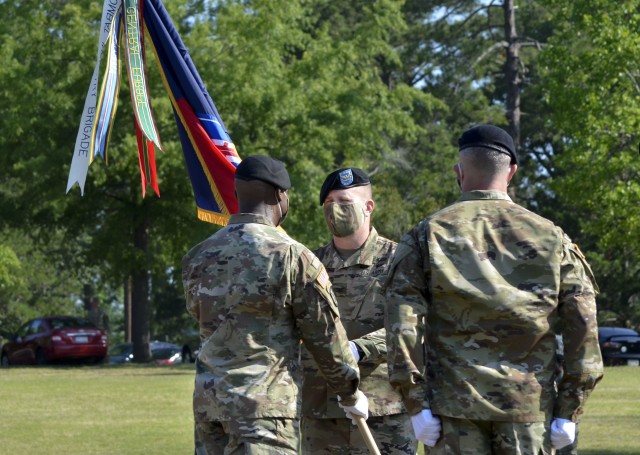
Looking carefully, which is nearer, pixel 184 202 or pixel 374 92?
pixel 184 202

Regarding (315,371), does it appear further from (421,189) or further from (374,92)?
(421,189)

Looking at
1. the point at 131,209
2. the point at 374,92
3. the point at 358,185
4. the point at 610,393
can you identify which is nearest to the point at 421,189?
the point at 374,92

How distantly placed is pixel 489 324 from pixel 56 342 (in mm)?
30786

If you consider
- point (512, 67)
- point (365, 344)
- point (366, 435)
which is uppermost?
point (512, 67)

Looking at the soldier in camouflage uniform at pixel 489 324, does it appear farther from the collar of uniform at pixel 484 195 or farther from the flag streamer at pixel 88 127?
the flag streamer at pixel 88 127

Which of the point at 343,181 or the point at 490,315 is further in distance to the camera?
the point at 343,181

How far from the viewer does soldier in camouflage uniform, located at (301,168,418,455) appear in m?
6.61

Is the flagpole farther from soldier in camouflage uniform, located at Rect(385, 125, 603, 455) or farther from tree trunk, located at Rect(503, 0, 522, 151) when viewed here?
tree trunk, located at Rect(503, 0, 522, 151)

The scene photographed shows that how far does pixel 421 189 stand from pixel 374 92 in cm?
1195

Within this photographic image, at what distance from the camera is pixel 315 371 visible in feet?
21.9

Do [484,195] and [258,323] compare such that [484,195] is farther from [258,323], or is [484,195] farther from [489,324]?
[258,323]

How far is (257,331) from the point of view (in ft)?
17.8

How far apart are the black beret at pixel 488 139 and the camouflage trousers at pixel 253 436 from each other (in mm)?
1473

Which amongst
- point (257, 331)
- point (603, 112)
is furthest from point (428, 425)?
point (603, 112)
